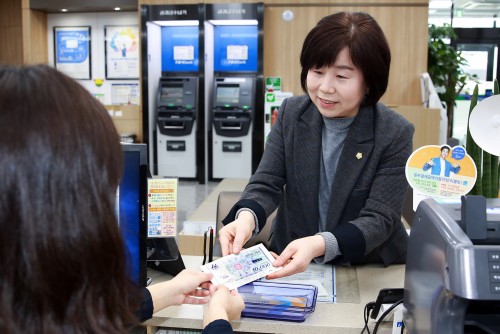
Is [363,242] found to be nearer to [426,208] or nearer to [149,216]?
[426,208]

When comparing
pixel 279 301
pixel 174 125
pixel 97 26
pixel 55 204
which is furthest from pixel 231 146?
pixel 55 204

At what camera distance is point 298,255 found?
158cm

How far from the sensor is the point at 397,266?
6.36 feet

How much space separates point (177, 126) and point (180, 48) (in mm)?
1248

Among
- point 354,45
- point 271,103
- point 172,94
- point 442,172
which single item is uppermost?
point 354,45

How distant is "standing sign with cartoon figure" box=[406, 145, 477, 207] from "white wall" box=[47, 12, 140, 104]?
7.91 meters

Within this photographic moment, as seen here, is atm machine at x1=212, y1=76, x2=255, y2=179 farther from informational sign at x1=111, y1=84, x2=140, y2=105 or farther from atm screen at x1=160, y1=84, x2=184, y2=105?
informational sign at x1=111, y1=84, x2=140, y2=105

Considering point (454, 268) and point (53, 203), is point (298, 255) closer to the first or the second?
point (454, 268)

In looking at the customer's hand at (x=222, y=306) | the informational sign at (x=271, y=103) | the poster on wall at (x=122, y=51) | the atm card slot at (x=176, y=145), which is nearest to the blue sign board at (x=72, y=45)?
the poster on wall at (x=122, y=51)

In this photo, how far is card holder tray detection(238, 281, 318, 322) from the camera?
150 centimetres

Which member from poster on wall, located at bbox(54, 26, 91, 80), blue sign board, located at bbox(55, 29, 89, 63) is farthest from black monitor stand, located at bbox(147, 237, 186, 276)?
blue sign board, located at bbox(55, 29, 89, 63)

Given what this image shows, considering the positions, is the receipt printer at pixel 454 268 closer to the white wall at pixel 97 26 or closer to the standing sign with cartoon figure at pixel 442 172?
the standing sign with cartoon figure at pixel 442 172

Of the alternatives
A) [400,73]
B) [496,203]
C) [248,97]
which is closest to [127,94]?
[248,97]

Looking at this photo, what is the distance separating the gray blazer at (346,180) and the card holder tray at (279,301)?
0.23 meters
